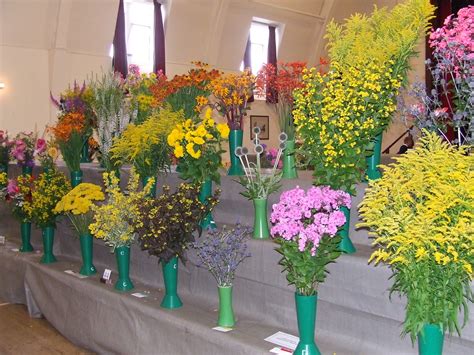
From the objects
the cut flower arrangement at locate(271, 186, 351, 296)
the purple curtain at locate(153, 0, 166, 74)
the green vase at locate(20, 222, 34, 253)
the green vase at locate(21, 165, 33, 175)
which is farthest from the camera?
the purple curtain at locate(153, 0, 166, 74)

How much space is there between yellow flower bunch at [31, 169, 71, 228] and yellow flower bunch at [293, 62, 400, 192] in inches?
81.2

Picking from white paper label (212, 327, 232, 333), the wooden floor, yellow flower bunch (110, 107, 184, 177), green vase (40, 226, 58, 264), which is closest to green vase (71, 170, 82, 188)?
green vase (40, 226, 58, 264)

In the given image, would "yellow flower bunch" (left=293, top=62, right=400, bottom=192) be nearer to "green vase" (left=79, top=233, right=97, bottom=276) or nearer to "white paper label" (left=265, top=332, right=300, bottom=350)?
"white paper label" (left=265, top=332, right=300, bottom=350)

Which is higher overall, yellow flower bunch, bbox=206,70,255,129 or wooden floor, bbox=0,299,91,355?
yellow flower bunch, bbox=206,70,255,129

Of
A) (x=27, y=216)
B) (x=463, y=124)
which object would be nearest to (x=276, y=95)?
(x=463, y=124)

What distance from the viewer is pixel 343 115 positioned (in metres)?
1.86

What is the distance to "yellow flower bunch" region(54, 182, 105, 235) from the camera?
120 inches

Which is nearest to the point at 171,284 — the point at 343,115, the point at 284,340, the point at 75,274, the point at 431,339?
the point at 284,340

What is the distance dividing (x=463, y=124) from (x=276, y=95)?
1104 millimetres

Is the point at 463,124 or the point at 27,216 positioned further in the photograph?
the point at 27,216

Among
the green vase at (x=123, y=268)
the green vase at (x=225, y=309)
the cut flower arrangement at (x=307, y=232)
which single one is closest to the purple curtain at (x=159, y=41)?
the green vase at (x=123, y=268)

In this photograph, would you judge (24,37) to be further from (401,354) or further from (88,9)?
(401,354)

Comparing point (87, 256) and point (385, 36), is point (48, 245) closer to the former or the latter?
point (87, 256)

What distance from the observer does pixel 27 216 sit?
3.72 meters
